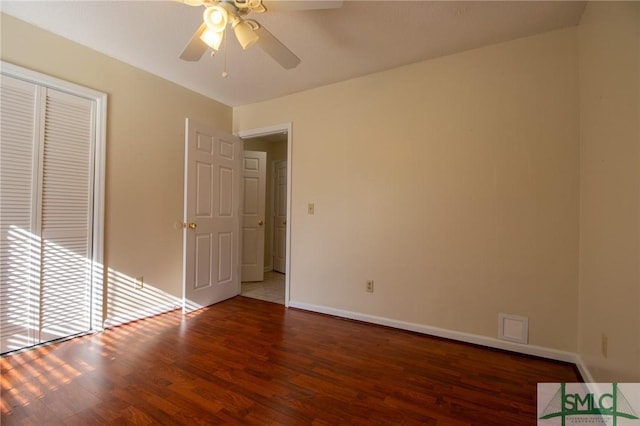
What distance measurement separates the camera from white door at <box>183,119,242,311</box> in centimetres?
289

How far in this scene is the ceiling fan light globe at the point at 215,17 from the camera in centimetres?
148

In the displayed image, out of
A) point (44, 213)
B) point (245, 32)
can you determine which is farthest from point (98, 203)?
point (245, 32)

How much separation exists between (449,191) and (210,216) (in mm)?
2450

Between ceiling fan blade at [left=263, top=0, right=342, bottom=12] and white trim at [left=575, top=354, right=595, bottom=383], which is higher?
ceiling fan blade at [left=263, top=0, right=342, bottom=12]

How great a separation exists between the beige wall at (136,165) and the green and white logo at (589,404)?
3.18 m

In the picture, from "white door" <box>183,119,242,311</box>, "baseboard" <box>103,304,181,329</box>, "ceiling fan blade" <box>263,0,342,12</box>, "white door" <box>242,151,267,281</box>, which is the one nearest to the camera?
"ceiling fan blade" <box>263,0,342,12</box>

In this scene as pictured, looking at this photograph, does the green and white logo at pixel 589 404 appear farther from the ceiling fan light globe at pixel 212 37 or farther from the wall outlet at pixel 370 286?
the ceiling fan light globe at pixel 212 37

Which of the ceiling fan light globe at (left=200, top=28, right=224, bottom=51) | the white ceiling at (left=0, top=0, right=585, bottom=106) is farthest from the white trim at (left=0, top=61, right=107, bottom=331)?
the ceiling fan light globe at (left=200, top=28, right=224, bottom=51)

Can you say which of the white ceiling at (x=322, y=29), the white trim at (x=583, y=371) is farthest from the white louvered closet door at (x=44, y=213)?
the white trim at (x=583, y=371)

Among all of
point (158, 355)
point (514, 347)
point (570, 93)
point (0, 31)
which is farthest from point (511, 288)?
point (0, 31)

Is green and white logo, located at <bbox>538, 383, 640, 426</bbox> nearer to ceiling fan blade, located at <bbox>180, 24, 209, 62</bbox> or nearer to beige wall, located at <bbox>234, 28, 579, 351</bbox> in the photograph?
beige wall, located at <bbox>234, 28, 579, 351</bbox>

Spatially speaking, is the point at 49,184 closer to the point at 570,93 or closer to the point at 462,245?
the point at 462,245

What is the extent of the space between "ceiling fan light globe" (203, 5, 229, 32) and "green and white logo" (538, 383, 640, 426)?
2557 mm

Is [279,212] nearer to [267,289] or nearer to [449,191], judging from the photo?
[267,289]
